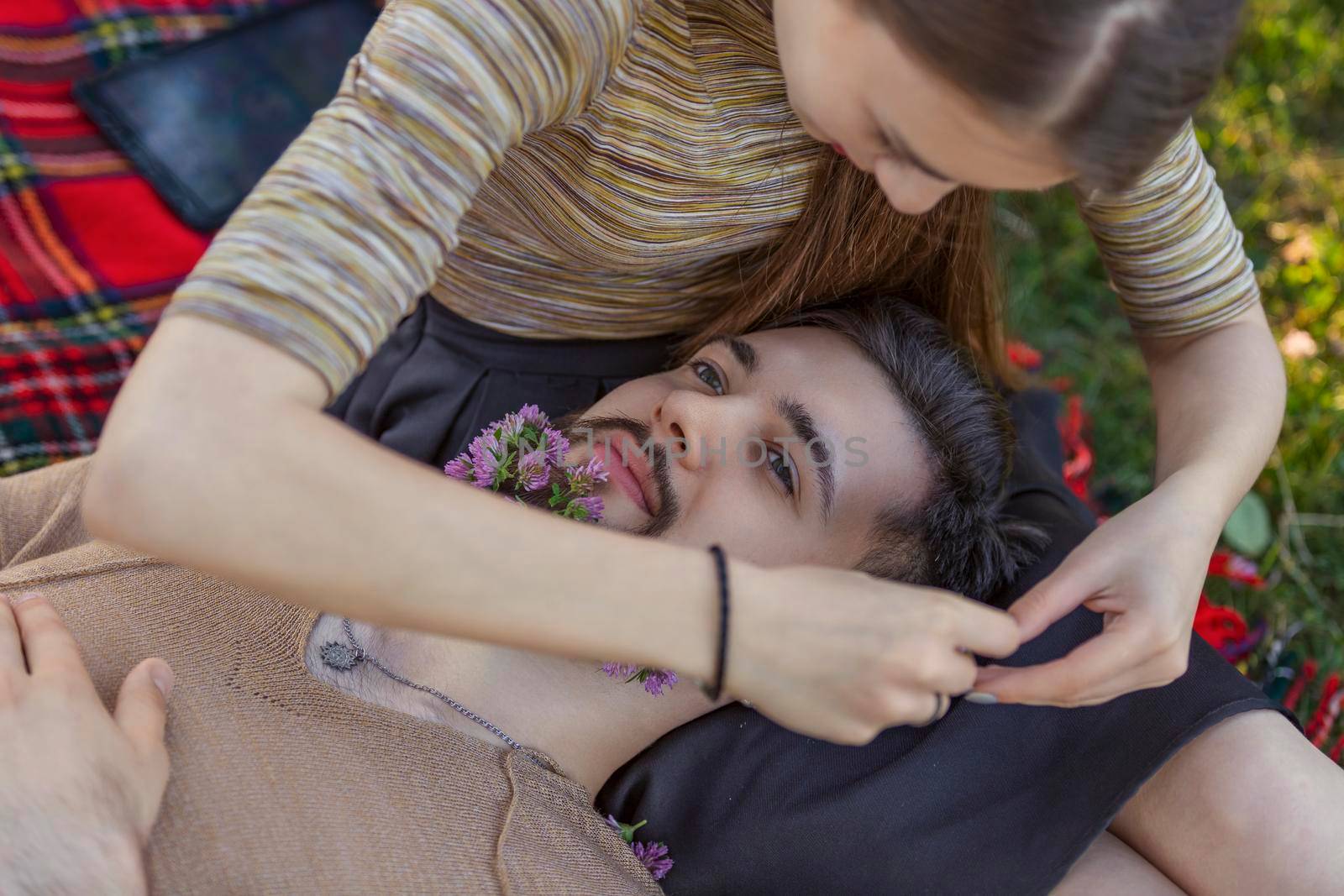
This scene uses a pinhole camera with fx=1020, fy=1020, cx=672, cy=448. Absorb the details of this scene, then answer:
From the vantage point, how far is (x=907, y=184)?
1241mm

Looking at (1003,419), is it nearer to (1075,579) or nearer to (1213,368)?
(1213,368)

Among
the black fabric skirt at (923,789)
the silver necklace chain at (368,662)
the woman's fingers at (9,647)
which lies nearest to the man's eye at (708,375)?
the black fabric skirt at (923,789)

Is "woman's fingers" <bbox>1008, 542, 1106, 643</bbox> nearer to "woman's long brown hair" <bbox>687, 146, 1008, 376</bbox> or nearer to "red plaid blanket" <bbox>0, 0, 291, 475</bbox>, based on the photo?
"woman's long brown hair" <bbox>687, 146, 1008, 376</bbox>

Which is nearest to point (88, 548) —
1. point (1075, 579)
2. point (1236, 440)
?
point (1075, 579)

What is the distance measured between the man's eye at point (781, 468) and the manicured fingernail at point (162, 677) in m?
1.05

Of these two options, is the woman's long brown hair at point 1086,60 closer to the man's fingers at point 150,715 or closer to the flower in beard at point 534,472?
the flower in beard at point 534,472

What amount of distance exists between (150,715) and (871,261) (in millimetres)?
1480

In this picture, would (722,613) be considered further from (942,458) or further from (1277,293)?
(1277,293)

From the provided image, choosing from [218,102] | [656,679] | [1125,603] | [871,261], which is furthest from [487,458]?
[218,102]

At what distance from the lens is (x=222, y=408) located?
1.02 m

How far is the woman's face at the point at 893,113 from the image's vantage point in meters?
1.10

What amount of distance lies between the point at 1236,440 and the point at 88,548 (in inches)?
81.3

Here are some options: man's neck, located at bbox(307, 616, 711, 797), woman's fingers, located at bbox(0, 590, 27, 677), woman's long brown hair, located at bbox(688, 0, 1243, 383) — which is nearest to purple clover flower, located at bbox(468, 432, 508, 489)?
man's neck, located at bbox(307, 616, 711, 797)

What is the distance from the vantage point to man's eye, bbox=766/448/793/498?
1831 mm
